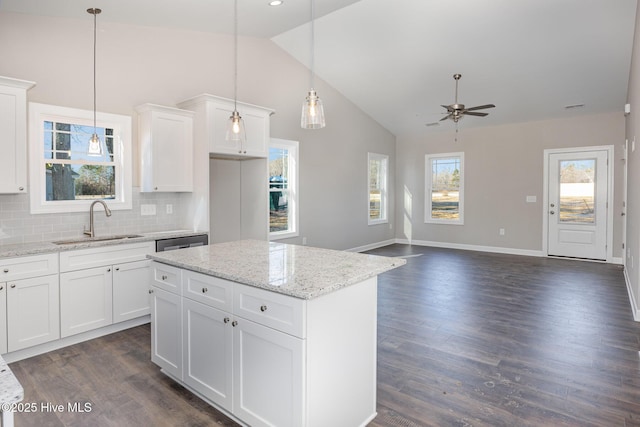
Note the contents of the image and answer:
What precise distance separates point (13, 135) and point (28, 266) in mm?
1040

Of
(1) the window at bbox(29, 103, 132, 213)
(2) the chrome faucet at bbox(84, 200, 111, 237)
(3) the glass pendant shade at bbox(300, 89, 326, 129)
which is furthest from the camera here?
(2) the chrome faucet at bbox(84, 200, 111, 237)

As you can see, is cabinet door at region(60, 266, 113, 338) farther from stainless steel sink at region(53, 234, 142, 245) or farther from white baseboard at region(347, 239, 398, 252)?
white baseboard at region(347, 239, 398, 252)

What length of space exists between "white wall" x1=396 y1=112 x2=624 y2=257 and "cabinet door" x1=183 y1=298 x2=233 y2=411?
7.08 m

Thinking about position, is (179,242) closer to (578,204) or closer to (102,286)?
(102,286)

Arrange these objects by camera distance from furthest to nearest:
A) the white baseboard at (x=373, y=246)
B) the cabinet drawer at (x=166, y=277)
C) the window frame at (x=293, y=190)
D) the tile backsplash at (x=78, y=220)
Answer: the white baseboard at (x=373, y=246)
the window frame at (x=293, y=190)
the tile backsplash at (x=78, y=220)
the cabinet drawer at (x=166, y=277)

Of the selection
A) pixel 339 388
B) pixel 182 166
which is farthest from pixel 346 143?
pixel 339 388

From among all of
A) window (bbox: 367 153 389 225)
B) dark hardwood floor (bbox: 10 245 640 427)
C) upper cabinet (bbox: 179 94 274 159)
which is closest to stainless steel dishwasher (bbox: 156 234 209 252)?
dark hardwood floor (bbox: 10 245 640 427)

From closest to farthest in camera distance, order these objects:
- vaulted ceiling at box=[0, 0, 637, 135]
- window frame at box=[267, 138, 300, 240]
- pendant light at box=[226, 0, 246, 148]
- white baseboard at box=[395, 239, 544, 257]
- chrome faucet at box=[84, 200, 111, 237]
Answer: pendant light at box=[226, 0, 246, 148]
chrome faucet at box=[84, 200, 111, 237]
vaulted ceiling at box=[0, 0, 637, 135]
window frame at box=[267, 138, 300, 240]
white baseboard at box=[395, 239, 544, 257]

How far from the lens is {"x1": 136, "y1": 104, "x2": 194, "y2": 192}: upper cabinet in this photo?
3992 millimetres

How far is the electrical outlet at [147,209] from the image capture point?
4.21 metres

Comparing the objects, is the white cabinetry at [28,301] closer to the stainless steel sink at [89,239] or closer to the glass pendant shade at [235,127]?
the stainless steel sink at [89,239]

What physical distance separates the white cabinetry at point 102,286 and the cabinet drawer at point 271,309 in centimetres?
198

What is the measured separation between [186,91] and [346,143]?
11.6 feet

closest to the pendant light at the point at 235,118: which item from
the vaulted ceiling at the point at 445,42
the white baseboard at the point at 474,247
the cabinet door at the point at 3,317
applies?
the vaulted ceiling at the point at 445,42
